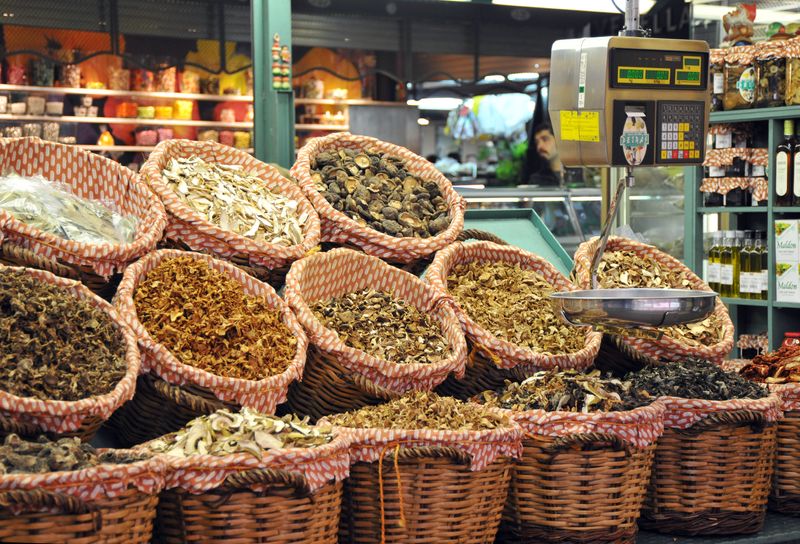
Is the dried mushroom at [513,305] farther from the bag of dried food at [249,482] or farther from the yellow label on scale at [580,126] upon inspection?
the bag of dried food at [249,482]

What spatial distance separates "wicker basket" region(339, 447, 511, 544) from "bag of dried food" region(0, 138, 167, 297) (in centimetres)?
80

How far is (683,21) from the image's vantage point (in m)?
8.70

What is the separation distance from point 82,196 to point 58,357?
36.3 inches

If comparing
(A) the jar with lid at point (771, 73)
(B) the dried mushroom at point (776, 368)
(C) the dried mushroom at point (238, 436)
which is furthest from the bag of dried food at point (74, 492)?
(A) the jar with lid at point (771, 73)

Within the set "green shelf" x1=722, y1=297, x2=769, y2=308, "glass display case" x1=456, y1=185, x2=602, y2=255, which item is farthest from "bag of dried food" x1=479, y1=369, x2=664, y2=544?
"glass display case" x1=456, y1=185, x2=602, y2=255

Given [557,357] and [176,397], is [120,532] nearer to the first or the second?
[176,397]

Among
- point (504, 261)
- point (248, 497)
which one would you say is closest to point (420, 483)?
point (248, 497)

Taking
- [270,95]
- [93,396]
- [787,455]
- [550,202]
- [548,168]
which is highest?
[270,95]

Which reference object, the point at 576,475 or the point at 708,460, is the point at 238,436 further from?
the point at 708,460

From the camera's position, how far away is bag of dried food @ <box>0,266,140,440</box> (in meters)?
1.92

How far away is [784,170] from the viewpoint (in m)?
4.73

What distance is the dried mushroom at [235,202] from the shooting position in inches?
107

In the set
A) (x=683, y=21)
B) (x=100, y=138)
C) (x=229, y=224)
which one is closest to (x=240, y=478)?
(x=229, y=224)

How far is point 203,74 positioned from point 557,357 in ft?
17.5
